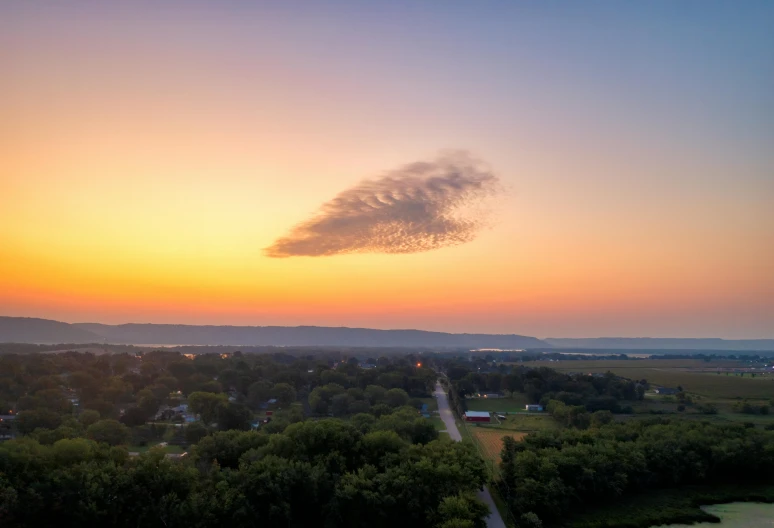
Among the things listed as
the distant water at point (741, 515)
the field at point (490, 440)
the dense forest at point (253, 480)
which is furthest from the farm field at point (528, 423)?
the distant water at point (741, 515)

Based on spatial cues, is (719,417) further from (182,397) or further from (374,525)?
(182,397)

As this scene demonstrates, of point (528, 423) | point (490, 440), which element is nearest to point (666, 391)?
point (528, 423)

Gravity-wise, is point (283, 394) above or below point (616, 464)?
below

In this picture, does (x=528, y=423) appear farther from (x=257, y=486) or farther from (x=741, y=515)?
(x=257, y=486)

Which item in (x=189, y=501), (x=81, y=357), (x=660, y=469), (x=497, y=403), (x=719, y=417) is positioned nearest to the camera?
(x=189, y=501)

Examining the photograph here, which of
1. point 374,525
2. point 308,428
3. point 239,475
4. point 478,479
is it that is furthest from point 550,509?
point 239,475
